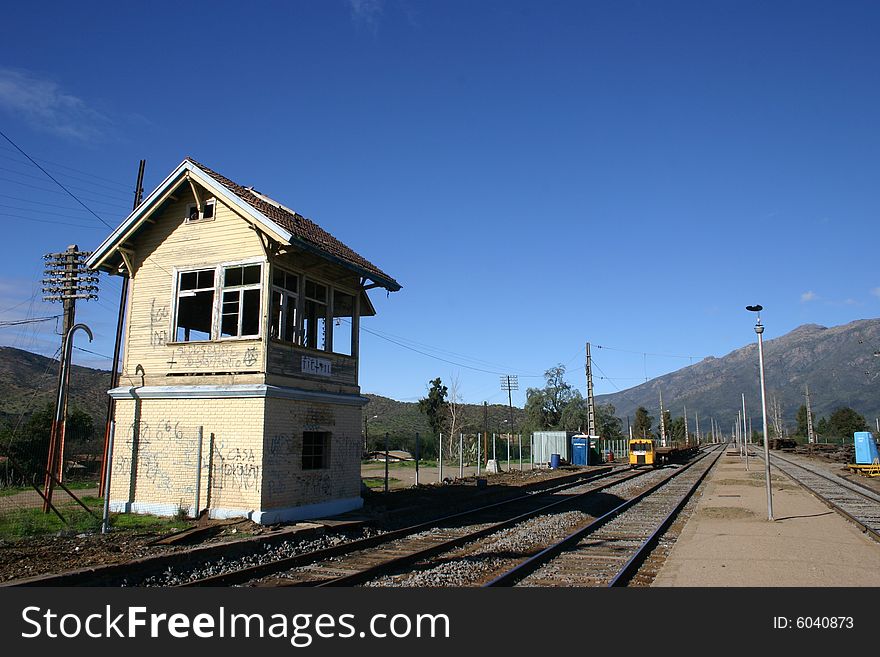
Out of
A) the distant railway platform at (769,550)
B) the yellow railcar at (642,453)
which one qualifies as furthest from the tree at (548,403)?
the distant railway platform at (769,550)

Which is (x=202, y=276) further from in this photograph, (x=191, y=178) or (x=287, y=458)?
(x=287, y=458)

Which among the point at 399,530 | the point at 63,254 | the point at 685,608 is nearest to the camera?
the point at 685,608

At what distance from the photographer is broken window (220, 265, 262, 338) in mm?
15078

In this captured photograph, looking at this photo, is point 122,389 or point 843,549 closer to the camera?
point 843,549

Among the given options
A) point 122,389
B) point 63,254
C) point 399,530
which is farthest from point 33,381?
point 399,530

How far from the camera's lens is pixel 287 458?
14.4 metres

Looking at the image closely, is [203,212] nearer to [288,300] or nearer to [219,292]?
[219,292]

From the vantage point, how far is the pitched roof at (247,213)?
14.5 m

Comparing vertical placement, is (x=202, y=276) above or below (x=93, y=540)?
above

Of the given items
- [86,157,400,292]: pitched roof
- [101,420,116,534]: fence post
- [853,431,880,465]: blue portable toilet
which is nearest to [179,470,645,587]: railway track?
[101,420,116,534]: fence post

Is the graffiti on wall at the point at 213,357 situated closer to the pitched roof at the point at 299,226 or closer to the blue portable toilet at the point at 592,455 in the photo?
the pitched roof at the point at 299,226

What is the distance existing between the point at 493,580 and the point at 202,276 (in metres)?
10.5

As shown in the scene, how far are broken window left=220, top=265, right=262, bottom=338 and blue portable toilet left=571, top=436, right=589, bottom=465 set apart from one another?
35.8m

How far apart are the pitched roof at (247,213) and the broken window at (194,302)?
1.78 m
